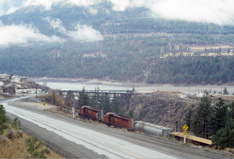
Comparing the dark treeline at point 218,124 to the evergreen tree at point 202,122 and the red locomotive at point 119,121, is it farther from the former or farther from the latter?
the red locomotive at point 119,121

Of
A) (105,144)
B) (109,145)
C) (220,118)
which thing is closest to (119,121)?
(220,118)

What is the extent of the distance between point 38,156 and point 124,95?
14177 cm

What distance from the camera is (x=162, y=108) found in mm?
128000

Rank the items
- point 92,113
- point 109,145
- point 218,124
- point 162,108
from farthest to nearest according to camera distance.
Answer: point 162,108 → point 92,113 → point 218,124 → point 109,145

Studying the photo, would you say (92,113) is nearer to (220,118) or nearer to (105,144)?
(220,118)

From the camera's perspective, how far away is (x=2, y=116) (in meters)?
23.7

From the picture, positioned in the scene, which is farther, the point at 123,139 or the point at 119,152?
the point at 123,139

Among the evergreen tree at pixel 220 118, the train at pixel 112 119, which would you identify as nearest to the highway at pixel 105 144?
the train at pixel 112 119

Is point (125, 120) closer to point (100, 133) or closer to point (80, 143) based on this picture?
point (100, 133)

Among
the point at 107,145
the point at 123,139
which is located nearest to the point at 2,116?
the point at 107,145

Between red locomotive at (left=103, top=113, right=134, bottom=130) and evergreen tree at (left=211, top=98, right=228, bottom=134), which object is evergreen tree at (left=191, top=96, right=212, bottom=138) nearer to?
evergreen tree at (left=211, top=98, right=228, bottom=134)

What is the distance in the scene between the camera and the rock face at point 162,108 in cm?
11456

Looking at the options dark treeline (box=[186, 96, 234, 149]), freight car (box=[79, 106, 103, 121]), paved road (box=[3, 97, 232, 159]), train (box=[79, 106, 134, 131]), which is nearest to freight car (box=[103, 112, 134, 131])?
train (box=[79, 106, 134, 131])

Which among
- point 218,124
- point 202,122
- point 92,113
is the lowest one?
point 202,122
